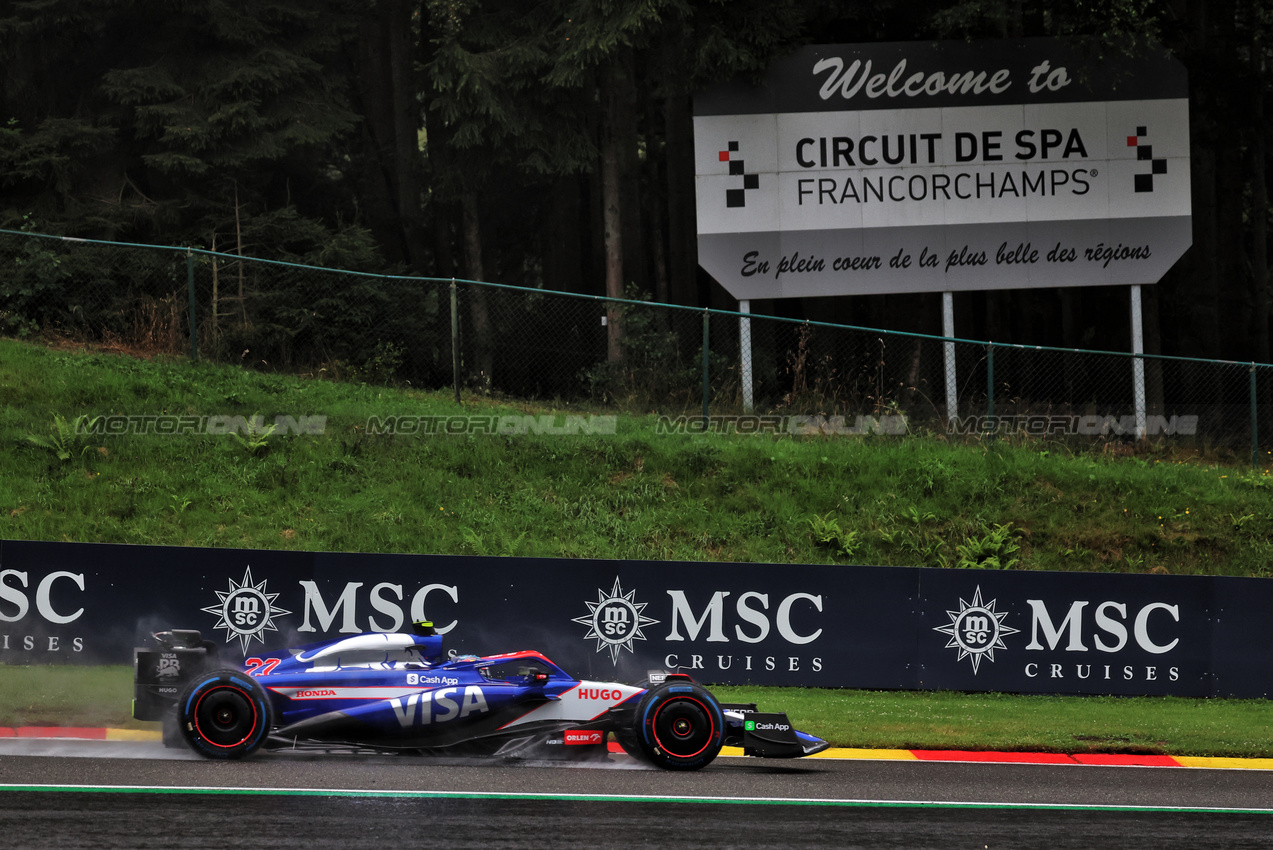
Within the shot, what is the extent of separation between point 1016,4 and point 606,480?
1200 cm

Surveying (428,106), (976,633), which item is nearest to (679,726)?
(976,633)

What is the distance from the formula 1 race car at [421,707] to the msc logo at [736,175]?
37.9 ft

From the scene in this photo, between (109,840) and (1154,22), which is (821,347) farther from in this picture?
(109,840)

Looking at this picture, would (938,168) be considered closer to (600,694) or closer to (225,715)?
(600,694)

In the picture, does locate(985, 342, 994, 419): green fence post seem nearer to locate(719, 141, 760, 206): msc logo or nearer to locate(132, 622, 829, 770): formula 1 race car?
locate(719, 141, 760, 206): msc logo

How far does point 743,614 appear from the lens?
11.8 meters

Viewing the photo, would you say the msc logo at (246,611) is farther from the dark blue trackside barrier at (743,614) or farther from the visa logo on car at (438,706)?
the visa logo on car at (438,706)

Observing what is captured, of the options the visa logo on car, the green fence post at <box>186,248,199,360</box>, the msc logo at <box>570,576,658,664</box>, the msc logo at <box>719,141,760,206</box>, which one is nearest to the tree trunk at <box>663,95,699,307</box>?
the msc logo at <box>719,141,760,206</box>

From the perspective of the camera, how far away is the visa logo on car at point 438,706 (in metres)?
8.51

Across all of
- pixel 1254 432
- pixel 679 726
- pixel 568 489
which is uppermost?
pixel 1254 432

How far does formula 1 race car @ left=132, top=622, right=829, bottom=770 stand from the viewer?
8453mm

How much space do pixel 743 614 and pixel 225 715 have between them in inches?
206

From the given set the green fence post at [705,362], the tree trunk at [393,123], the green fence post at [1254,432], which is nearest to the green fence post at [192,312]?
the green fence post at [705,362]

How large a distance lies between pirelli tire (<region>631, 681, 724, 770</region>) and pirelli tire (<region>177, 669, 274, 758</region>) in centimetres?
276
